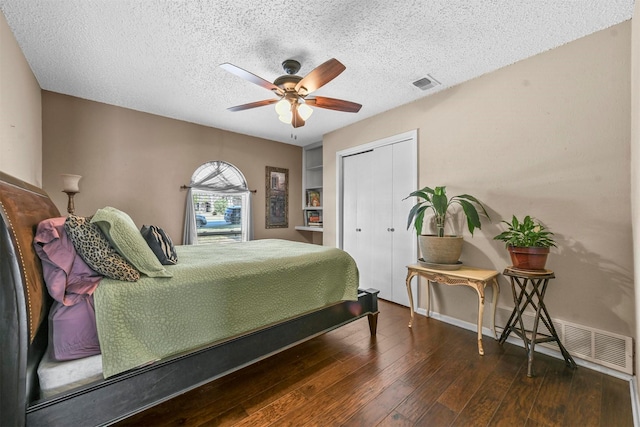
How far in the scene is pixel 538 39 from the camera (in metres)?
2.16

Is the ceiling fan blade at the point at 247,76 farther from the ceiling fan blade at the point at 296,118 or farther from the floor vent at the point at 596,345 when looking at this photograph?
the floor vent at the point at 596,345

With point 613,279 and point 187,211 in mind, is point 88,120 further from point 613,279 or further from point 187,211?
point 613,279

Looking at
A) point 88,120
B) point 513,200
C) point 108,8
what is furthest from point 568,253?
point 88,120

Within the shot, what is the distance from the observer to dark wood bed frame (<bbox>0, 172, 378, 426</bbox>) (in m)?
1.01

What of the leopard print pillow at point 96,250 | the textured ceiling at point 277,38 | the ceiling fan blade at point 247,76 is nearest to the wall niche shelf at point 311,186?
the textured ceiling at point 277,38

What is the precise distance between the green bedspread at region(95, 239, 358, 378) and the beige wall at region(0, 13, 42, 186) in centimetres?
146

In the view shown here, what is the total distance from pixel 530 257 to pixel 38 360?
3.01m

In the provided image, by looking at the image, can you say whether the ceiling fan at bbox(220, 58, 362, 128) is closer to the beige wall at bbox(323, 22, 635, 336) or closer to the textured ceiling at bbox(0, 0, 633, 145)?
the textured ceiling at bbox(0, 0, 633, 145)

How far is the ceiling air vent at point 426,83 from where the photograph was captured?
9.05 ft

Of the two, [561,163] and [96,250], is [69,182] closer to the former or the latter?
[96,250]

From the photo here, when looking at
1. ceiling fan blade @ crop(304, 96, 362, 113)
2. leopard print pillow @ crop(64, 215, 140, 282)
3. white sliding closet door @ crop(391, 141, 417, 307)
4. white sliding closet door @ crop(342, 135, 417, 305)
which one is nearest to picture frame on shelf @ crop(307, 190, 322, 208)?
white sliding closet door @ crop(342, 135, 417, 305)

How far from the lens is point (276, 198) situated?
16.4ft

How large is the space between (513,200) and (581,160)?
541mm

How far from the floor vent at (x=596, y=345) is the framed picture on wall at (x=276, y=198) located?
3.88m
